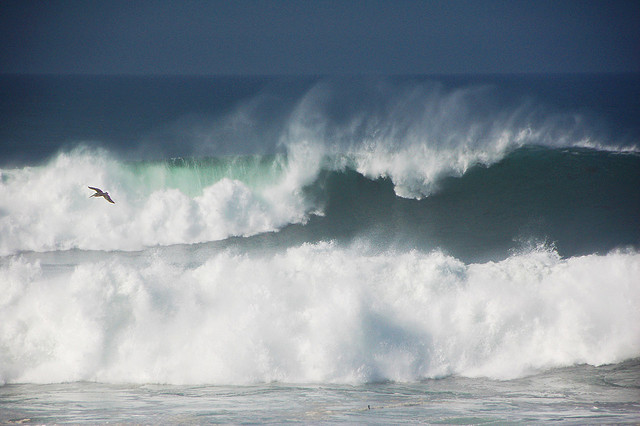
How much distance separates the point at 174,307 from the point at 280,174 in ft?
22.0

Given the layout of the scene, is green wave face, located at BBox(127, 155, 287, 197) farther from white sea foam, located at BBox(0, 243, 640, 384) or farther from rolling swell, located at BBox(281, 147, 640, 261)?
white sea foam, located at BBox(0, 243, 640, 384)

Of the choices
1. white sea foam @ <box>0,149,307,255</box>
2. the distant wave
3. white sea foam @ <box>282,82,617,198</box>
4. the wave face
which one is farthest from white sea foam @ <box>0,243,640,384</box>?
white sea foam @ <box>282,82,617,198</box>

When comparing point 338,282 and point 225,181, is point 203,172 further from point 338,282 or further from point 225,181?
point 338,282

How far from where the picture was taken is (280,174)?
1734cm

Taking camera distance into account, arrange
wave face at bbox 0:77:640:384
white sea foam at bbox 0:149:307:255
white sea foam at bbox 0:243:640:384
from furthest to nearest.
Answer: white sea foam at bbox 0:149:307:255 < wave face at bbox 0:77:640:384 < white sea foam at bbox 0:243:640:384

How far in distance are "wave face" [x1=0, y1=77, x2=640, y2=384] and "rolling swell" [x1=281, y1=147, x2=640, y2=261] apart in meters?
0.05

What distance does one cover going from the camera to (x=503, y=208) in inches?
643

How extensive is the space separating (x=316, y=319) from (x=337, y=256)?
1.72 metres

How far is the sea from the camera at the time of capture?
934 centimetres

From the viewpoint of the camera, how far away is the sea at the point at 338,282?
368 inches

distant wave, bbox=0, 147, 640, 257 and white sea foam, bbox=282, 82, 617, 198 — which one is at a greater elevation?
white sea foam, bbox=282, 82, 617, 198

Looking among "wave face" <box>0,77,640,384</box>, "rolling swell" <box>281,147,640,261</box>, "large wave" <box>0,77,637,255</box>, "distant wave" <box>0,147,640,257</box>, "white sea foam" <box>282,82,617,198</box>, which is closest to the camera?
"wave face" <box>0,77,640,384</box>

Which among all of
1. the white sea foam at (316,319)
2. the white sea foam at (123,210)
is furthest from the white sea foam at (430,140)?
the white sea foam at (316,319)

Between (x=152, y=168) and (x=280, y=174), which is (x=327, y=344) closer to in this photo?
(x=280, y=174)
